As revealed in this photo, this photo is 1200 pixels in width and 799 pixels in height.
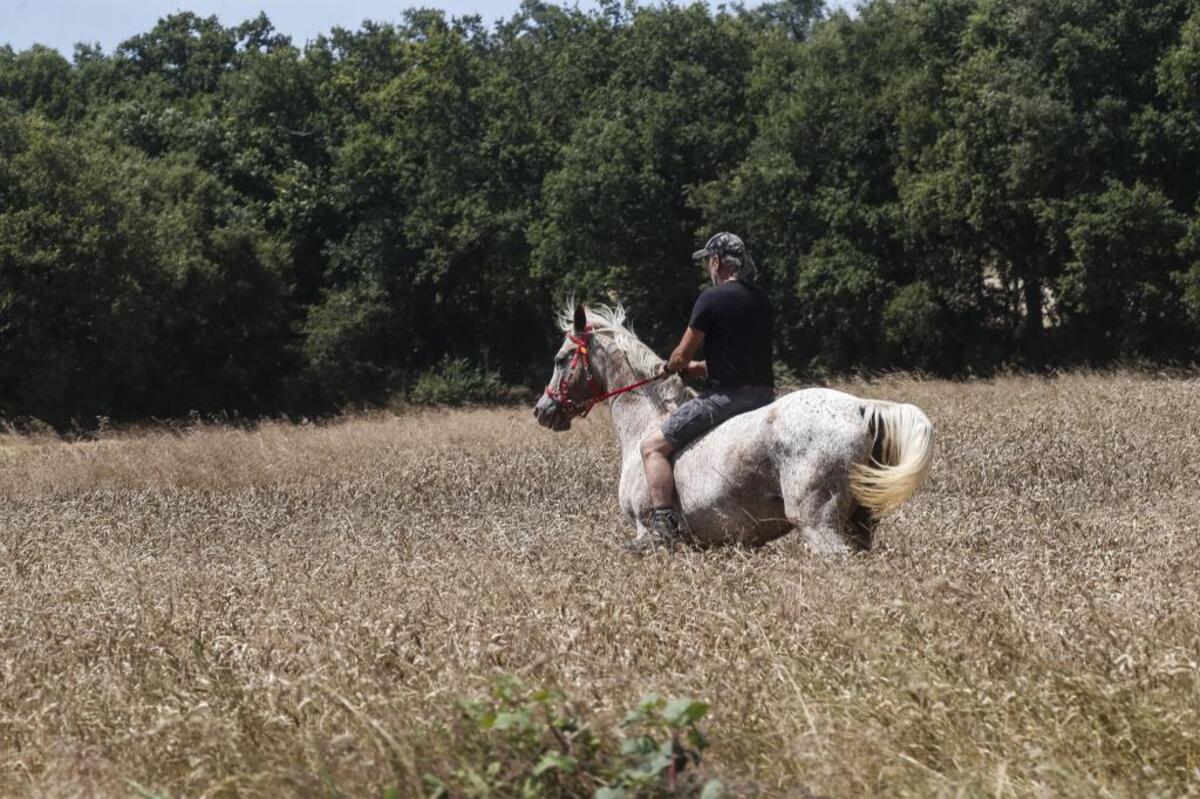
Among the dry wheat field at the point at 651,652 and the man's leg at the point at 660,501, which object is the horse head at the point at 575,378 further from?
the man's leg at the point at 660,501

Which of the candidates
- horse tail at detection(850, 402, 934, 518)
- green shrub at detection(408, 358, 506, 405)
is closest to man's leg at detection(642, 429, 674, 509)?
horse tail at detection(850, 402, 934, 518)

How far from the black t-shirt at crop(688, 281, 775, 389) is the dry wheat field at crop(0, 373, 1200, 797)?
117cm

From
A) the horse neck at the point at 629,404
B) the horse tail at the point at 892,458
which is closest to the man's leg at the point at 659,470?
the horse neck at the point at 629,404

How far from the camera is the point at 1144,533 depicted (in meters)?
8.58

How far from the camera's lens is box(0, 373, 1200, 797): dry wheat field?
15.5 ft

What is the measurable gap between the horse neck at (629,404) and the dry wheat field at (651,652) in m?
0.72

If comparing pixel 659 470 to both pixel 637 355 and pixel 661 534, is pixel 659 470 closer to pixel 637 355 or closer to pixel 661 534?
pixel 661 534

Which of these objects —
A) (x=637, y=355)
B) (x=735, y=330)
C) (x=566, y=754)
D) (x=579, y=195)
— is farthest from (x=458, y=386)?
(x=566, y=754)

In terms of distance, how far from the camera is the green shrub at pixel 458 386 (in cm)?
5688

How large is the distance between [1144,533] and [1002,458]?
20.3 ft

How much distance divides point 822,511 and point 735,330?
4.66 ft

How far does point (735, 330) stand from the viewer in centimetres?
941

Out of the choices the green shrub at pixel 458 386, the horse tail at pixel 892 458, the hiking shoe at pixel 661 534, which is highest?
the horse tail at pixel 892 458

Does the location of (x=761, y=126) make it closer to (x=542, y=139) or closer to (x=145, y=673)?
(x=542, y=139)
